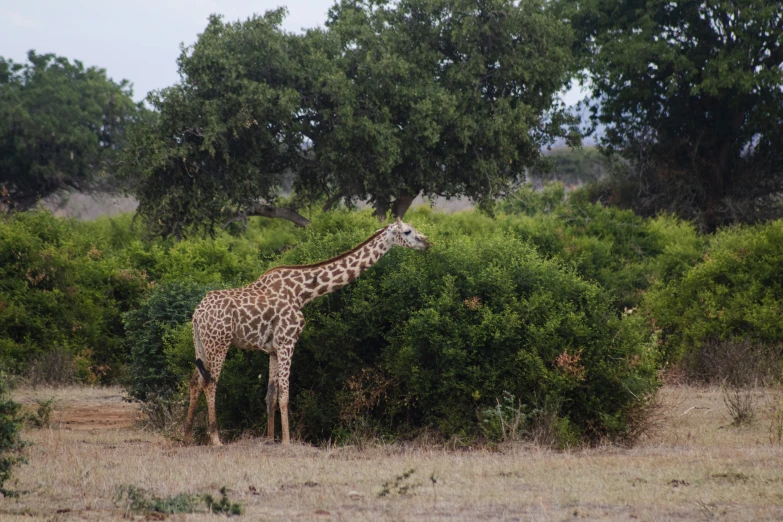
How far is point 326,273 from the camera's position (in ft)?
39.6

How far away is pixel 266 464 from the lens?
10109mm

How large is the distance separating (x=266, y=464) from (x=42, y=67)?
46565 mm

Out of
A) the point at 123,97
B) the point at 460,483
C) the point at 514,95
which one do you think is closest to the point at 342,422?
the point at 460,483

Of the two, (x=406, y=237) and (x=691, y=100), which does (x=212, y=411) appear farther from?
(x=691, y=100)

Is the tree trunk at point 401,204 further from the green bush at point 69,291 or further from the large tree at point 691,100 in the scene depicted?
the green bush at point 69,291

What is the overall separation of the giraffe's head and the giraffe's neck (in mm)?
375

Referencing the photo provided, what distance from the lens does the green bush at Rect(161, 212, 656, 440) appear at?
11789mm

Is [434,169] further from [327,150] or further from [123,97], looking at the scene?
[123,97]

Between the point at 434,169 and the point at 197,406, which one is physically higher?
the point at 434,169

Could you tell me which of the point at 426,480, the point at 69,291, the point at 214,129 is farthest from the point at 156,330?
the point at 214,129

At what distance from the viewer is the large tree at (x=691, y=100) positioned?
107 ft

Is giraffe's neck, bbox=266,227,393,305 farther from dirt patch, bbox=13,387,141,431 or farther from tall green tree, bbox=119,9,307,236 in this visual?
tall green tree, bbox=119,9,307,236

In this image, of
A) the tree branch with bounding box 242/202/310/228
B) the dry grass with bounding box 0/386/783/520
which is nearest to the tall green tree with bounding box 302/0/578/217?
the tree branch with bounding box 242/202/310/228

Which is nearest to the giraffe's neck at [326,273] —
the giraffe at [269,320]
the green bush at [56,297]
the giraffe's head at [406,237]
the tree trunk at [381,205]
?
the giraffe at [269,320]
